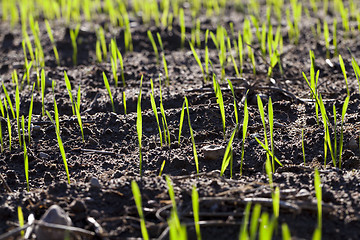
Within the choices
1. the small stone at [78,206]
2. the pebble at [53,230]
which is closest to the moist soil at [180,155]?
the small stone at [78,206]

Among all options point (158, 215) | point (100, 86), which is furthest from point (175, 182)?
point (100, 86)

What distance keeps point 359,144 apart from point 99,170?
3.28 ft

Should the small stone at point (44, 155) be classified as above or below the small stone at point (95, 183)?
below

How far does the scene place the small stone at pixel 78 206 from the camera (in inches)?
59.9

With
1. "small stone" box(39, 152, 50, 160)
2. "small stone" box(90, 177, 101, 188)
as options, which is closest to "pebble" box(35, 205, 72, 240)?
"small stone" box(90, 177, 101, 188)

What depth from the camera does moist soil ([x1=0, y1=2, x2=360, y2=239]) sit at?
1.46m

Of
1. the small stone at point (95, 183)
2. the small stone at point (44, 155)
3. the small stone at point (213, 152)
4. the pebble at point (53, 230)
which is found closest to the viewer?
the pebble at point (53, 230)

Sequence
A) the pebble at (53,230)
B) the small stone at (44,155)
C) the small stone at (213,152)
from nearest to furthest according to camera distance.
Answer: the pebble at (53,230), the small stone at (213,152), the small stone at (44,155)

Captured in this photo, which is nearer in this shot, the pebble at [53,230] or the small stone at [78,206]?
the pebble at [53,230]

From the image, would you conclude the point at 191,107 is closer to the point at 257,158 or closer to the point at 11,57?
the point at 257,158

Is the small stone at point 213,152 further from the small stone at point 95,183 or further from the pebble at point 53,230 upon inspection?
the pebble at point 53,230

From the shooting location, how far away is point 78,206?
4.99 feet

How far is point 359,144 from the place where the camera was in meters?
1.77

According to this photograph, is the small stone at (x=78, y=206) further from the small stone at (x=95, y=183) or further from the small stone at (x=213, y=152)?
the small stone at (x=213, y=152)
